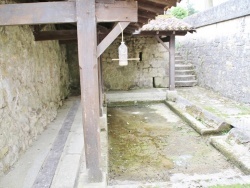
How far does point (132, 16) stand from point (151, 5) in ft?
2.60

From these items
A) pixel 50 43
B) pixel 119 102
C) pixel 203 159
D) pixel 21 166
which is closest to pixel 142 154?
pixel 203 159

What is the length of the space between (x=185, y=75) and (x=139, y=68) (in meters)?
2.26

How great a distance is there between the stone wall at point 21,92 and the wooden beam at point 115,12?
4.80 ft

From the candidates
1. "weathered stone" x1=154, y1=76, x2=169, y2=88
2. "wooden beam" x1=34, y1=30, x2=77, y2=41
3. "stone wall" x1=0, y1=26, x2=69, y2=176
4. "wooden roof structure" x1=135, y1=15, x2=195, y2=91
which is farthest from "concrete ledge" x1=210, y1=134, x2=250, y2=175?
"weathered stone" x1=154, y1=76, x2=169, y2=88

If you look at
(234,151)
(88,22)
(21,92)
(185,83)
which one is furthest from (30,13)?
(185,83)

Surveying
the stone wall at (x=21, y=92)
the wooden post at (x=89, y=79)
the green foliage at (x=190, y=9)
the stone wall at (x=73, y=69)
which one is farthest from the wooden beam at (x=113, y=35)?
the green foliage at (x=190, y=9)

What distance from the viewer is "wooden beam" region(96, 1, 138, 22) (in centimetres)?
280

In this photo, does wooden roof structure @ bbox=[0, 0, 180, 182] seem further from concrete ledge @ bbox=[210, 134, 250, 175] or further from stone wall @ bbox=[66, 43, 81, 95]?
stone wall @ bbox=[66, 43, 81, 95]

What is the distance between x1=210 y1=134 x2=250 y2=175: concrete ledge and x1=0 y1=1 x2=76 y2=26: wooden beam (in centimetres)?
344

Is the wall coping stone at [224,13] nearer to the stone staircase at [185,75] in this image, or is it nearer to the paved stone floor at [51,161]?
the stone staircase at [185,75]

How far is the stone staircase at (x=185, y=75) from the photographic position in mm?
10781

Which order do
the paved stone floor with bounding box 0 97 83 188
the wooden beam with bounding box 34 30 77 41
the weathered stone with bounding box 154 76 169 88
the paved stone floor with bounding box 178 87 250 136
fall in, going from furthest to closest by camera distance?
1. the weathered stone with bounding box 154 76 169 88
2. the paved stone floor with bounding box 178 87 250 136
3. the wooden beam with bounding box 34 30 77 41
4. the paved stone floor with bounding box 0 97 83 188

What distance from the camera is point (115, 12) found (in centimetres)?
282

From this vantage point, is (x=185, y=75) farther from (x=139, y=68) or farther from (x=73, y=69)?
(x=73, y=69)
